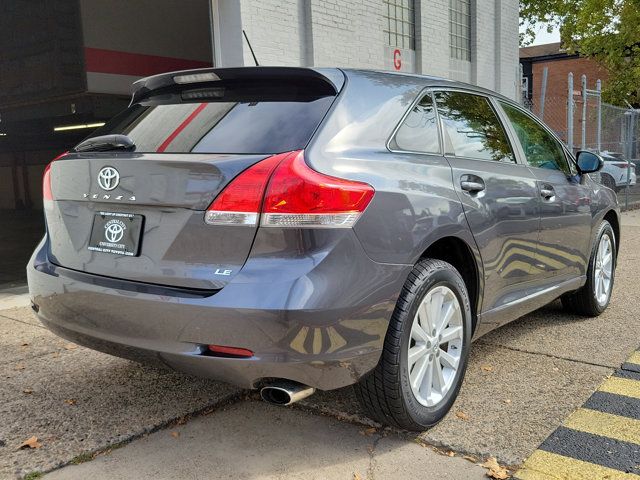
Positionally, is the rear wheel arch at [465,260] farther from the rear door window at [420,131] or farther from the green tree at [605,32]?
the green tree at [605,32]

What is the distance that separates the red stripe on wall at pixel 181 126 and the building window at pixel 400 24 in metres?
8.70

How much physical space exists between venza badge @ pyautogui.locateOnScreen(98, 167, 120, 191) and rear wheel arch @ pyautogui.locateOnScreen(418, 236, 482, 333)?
1.49 metres

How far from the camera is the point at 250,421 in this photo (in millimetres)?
3195

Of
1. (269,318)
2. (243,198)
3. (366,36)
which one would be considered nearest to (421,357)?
(269,318)

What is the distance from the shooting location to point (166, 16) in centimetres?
1148

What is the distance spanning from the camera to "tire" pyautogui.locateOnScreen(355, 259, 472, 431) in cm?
272

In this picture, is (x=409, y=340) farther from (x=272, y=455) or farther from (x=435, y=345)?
(x=272, y=455)

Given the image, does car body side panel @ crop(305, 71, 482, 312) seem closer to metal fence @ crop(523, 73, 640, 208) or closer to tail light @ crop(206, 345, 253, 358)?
tail light @ crop(206, 345, 253, 358)

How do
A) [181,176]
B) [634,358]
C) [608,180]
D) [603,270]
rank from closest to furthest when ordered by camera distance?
[181,176] → [634,358] → [603,270] → [608,180]

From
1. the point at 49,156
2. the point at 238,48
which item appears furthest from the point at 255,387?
the point at 49,156

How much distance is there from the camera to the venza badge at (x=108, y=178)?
2.71 meters

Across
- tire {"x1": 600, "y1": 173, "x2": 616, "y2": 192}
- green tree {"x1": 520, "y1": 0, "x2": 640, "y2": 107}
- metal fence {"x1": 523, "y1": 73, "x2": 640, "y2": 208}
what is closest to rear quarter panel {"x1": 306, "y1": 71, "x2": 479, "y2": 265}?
metal fence {"x1": 523, "y1": 73, "x2": 640, "y2": 208}

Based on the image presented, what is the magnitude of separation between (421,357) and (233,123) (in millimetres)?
1337

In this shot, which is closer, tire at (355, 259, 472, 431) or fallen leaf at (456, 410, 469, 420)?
tire at (355, 259, 472, 431)
